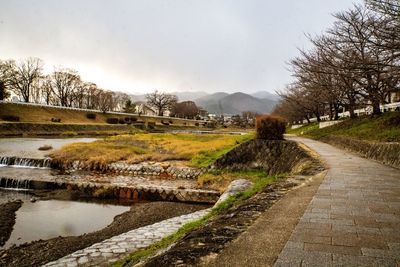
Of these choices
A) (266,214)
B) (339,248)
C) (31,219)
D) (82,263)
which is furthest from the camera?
(31,219)

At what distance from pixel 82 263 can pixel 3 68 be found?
3124 inches

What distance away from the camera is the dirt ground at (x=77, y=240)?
7648 mm

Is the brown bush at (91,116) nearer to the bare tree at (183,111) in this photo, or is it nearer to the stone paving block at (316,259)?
the bare tree at (183,111)

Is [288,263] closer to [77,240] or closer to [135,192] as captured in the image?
[77,240]

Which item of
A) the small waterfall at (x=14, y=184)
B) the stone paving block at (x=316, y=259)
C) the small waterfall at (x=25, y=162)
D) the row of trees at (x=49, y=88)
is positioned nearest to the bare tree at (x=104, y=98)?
the row of trees at (x=49, y=88)

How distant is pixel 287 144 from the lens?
17.7 meters

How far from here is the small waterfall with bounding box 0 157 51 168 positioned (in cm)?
2145

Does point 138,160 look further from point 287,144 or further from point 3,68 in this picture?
point 3,68

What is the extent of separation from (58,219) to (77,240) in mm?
2881

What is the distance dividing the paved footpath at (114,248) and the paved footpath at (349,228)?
3936 mm

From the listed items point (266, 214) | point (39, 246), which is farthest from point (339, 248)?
point (39, 246)

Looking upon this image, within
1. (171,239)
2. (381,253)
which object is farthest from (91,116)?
(381,253)

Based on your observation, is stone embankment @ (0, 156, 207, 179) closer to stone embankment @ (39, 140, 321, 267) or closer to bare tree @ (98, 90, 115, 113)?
stone embankment @ (39, 140, 321, 267)

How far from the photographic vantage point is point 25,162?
21.7m
